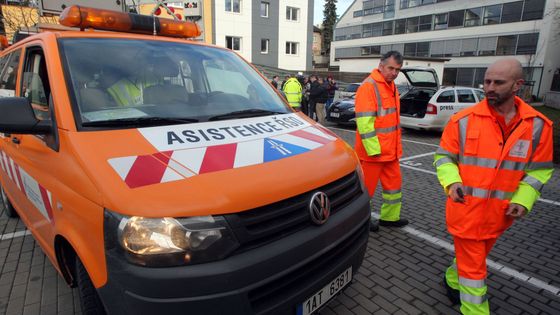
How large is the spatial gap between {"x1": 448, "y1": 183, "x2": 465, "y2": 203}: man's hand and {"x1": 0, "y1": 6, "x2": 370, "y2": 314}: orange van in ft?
1.85

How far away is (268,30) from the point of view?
90.1 ft

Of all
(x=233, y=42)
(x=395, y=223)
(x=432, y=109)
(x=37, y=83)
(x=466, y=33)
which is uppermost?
(x=466, y=33)

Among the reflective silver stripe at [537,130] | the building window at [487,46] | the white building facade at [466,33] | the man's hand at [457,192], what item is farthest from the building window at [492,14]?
the man's hand at [457,192]

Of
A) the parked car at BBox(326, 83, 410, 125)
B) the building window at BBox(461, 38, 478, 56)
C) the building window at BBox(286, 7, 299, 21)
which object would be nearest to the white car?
the parked car at BBox(326, 83, 410, 125)

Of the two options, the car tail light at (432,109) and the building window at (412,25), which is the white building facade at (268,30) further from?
the car tail light at (432,109)

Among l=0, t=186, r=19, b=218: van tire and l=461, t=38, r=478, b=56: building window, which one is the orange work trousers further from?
l=461, t=38, r=478, b=56: building window

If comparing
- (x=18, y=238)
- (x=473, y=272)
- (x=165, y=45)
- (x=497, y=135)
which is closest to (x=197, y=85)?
(x=165, y=45)

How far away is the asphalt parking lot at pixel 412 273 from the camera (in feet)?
9.17

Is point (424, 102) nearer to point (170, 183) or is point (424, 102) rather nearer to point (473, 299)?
point (473, 299)

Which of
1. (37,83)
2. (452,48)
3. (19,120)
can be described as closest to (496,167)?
(19,120)

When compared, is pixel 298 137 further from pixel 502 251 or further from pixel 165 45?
pixel 502 251

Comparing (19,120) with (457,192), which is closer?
(19,120)

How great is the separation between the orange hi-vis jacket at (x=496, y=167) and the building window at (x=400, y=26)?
146ft

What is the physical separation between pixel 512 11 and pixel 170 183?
3936 centimetres
